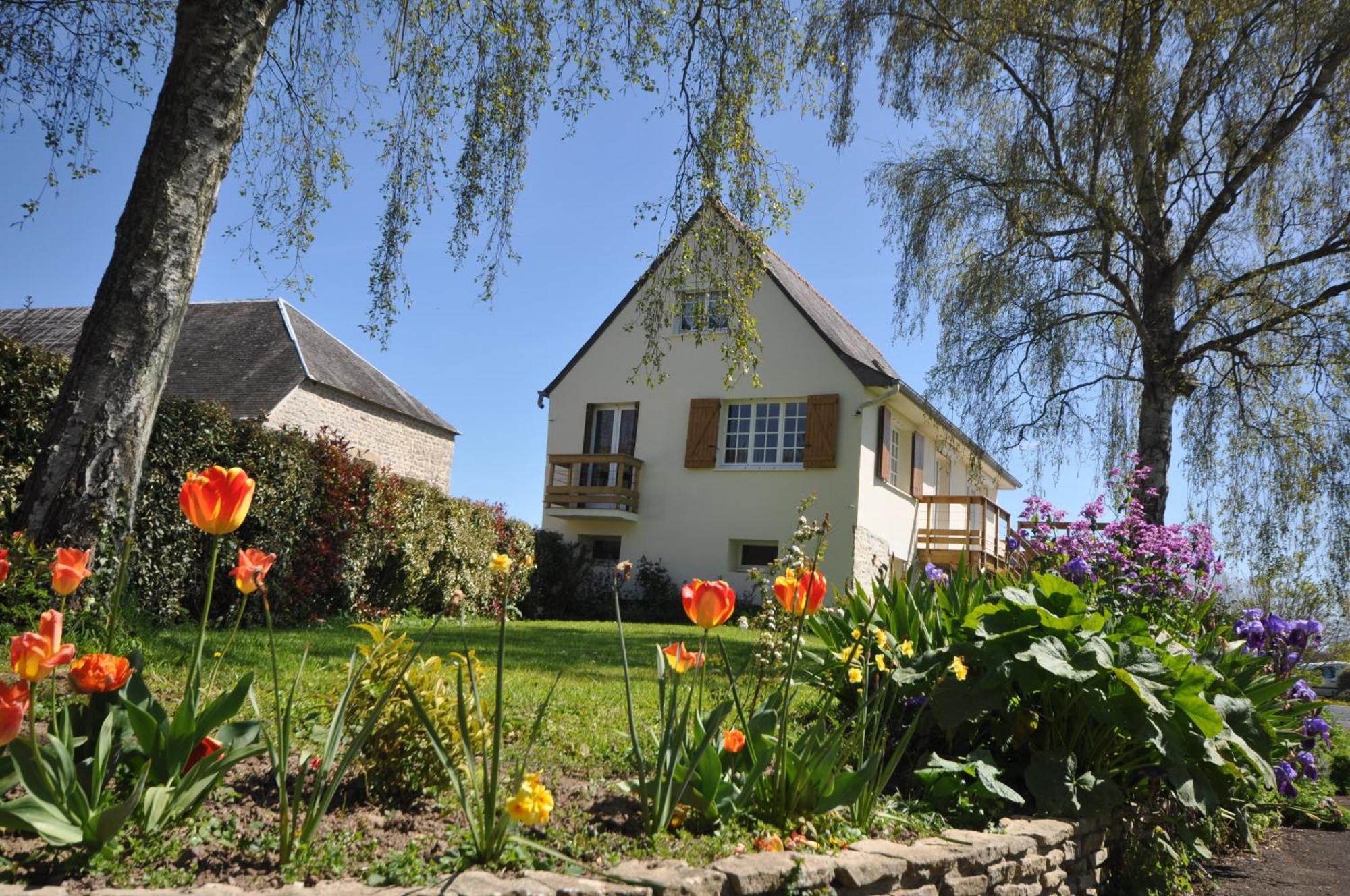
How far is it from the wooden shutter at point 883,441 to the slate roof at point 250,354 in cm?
1065

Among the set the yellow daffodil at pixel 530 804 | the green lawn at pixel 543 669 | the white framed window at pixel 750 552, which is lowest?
the green lawn at pixel 543 669

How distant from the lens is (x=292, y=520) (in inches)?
354

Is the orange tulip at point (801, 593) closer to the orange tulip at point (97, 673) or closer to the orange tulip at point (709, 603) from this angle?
the orange tulip at point (709, 603)

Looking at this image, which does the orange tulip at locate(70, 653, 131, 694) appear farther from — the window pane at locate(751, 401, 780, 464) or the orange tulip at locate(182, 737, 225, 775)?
the window pane at locate(751, 401, 780, 464)

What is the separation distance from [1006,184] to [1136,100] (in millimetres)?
1481

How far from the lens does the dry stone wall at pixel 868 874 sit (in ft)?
6.66

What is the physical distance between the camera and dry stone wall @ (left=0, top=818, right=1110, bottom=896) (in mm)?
2029

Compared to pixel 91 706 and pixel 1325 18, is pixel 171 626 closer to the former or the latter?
pixel 91 706

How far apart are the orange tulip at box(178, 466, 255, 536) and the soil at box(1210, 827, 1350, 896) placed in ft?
14.5

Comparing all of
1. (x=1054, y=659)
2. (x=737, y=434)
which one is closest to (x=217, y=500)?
(x=1054, y=659)

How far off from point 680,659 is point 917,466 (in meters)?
16.9

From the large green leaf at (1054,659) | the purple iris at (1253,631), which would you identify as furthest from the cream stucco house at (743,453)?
the large green leaf at (1054,659)

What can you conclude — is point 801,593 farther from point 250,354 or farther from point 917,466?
point 250,354

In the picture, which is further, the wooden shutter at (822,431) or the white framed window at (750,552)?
the white framed window at (750,552)
